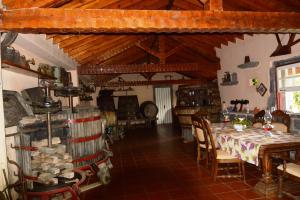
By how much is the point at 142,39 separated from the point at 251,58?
11.9 ft

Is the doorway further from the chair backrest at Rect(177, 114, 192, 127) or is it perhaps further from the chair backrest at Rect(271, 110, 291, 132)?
the chair backrest at Rect(271, 110, 291, 132)

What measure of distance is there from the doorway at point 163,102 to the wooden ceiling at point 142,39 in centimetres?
325

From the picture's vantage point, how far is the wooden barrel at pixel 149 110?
13070mm

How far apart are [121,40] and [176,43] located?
2539 mm

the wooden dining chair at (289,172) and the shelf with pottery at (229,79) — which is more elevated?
the shelf with pottery at (229,79)

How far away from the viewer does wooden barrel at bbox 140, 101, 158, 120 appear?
13.1 m

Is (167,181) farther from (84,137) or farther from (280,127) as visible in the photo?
(280,127)

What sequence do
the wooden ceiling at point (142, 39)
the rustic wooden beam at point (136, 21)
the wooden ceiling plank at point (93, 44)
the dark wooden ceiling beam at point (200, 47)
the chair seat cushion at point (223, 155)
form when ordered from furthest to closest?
the dark wooden ceiling beam at point (200, 47) → the wooden ceiling plank at point (93, 44) → the chair seat cushion at point (223, 155) → the wooden ceiling at point (142, 39) → the rustic wooden beam at point (136, 21)

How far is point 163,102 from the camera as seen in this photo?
14.4 meters

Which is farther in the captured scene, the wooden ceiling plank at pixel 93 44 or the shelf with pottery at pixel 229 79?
Answer: the shelf with pottery at pixel 229 79

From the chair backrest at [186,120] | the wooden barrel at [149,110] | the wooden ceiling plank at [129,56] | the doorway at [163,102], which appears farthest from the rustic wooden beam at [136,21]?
the doorway at [163,102]

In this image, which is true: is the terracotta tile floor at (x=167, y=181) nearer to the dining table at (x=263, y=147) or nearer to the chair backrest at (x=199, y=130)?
the dining table at (x=263, y=147)

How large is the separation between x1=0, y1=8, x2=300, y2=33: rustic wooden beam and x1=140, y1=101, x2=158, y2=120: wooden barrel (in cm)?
957

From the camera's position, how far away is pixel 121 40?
7.64 m
